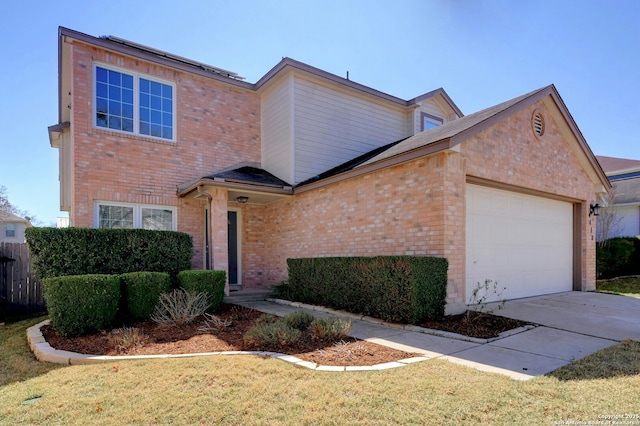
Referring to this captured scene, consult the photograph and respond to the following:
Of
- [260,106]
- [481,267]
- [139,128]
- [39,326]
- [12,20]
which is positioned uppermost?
[12,20]

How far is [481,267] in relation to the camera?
8.45 meters

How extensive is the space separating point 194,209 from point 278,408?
28.7ft

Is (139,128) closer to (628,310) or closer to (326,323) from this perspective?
(326,323)

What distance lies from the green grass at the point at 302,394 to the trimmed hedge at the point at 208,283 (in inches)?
133

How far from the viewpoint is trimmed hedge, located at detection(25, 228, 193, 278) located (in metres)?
7.35

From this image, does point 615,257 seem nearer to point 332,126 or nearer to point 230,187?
point 332,126

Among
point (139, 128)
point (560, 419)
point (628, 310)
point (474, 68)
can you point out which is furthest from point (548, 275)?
point (139, 128)

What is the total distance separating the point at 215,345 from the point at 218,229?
15.4ft

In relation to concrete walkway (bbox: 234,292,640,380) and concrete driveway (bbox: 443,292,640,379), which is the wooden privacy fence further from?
concrete driveway (bbox: 443,292,640,379)

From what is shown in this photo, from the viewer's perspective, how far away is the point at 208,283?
8156 mm

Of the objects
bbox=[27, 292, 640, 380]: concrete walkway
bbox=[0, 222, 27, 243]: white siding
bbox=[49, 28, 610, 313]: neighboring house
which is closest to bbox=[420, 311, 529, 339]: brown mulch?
bbox=[27, 292, 640, 380]: concrete walkway

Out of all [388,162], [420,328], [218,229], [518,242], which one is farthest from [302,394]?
[518,242]

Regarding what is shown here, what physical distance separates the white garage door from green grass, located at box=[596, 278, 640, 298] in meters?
1.50

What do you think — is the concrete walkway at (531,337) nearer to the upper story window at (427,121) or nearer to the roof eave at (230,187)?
the roof eave at (230,187)
